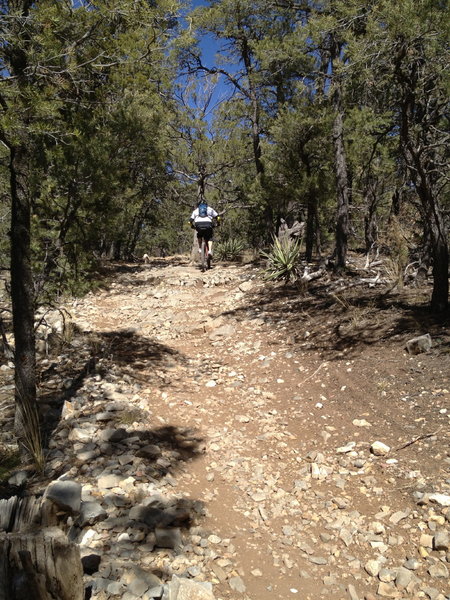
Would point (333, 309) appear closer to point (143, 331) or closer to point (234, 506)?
point (143, 331)

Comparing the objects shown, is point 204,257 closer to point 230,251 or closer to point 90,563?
point 230,251

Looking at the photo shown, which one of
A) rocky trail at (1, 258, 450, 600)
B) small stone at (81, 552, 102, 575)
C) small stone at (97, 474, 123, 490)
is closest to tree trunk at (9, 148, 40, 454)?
rocky trail at (1, 258, 450, 600)

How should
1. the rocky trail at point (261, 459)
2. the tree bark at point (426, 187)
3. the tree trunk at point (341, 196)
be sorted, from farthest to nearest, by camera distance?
the tree trunk at point (341, 196) < the tree bark at point (426, 187) < the rocky trail at point (261, 459)

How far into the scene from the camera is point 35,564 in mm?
1933

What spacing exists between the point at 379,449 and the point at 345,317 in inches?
122

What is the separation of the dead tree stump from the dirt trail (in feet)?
3.52

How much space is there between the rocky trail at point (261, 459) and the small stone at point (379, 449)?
1 cm

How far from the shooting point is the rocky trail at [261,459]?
9.41ft

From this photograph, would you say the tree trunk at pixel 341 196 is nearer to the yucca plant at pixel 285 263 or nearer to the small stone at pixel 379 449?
the yucca plant at pixel 285 263

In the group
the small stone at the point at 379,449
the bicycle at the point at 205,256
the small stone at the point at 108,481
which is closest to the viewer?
the small stone at the point at 108,481

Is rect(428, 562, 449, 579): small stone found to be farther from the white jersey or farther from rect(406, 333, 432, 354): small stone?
the white jersey

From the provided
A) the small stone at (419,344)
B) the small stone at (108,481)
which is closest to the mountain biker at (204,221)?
the small stone at (419,344)

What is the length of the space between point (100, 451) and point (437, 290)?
4570 mm

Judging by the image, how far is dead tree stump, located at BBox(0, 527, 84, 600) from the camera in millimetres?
1903
